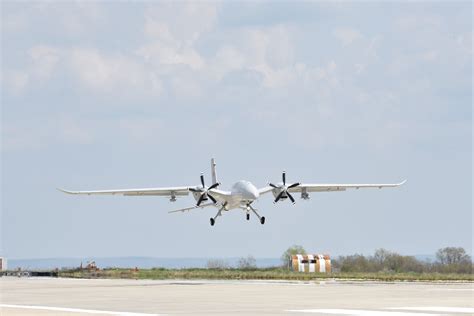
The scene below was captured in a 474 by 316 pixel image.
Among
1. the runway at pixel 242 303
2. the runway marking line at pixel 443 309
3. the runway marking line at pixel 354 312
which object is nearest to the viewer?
the runway marking line at pixel 354 312

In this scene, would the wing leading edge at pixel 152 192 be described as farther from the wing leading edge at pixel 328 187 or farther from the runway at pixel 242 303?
the runway at pixel 242 303

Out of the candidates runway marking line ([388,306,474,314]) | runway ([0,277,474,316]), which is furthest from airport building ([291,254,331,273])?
runway marking line ([388,306,474,314])

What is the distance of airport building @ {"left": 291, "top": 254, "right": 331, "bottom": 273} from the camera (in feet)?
283

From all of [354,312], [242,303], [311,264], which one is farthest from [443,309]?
[311,264]

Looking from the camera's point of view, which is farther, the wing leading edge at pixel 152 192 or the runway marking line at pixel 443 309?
the wing leading edge at pixel 152 192

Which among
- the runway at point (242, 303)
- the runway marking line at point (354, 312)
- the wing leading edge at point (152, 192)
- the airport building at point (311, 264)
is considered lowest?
the runway marking line at point (354, 312)

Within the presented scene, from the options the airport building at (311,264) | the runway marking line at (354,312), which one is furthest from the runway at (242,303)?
the airport building at (311,264)

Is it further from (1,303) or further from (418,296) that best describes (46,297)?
(418,296)

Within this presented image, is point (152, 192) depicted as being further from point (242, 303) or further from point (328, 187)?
point (242, 303)

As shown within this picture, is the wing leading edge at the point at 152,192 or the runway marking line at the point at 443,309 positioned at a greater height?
the wing leading edge at the point at 152,192

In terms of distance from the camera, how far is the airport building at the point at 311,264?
86.2m

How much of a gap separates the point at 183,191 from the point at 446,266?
26341mm

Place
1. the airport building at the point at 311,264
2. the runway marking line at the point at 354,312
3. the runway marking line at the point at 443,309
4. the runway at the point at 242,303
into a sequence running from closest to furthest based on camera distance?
the runway marking line at the point at 354,312 → the runway marking line at the point at 443,309 → the runway at the point at 242,303 → the airport building at the point at 311,264

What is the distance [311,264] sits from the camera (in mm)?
86750
